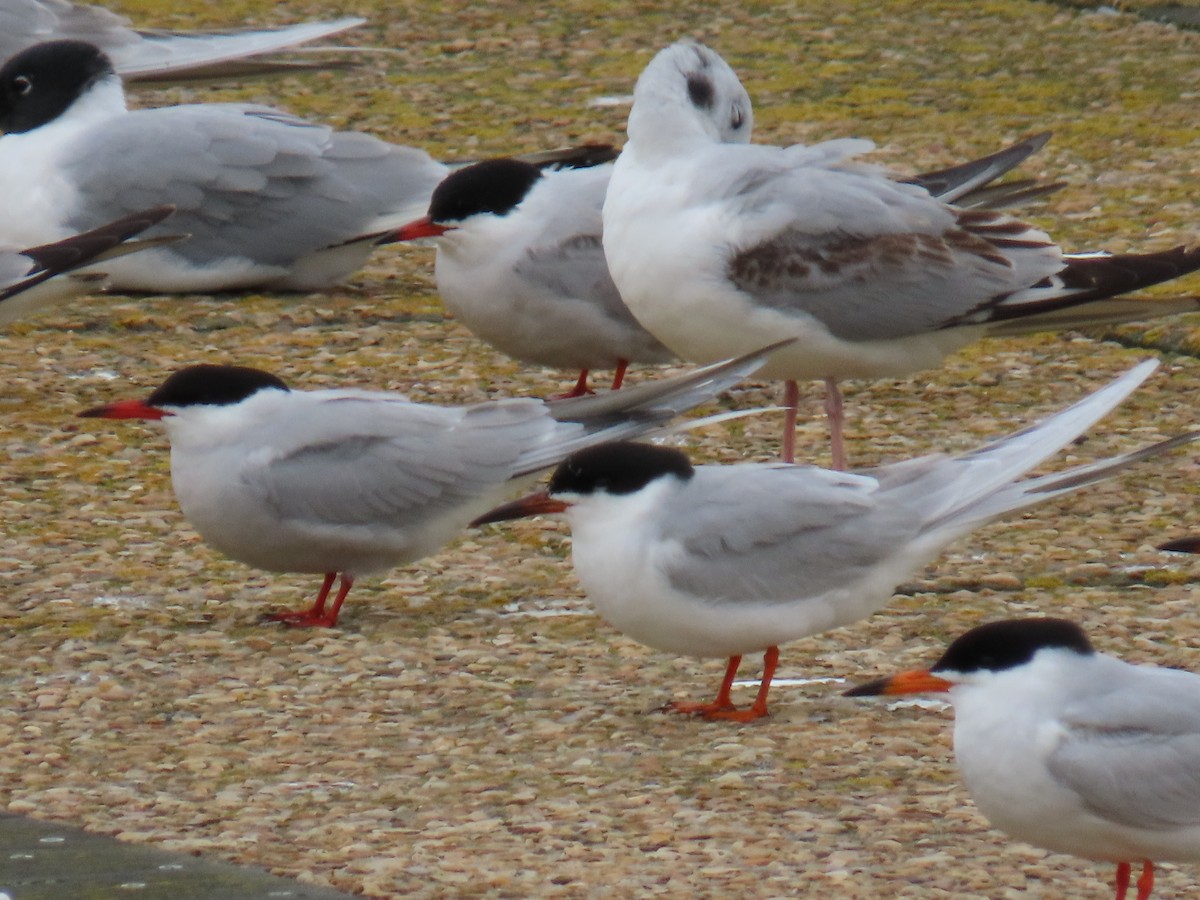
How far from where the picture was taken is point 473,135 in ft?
26.8

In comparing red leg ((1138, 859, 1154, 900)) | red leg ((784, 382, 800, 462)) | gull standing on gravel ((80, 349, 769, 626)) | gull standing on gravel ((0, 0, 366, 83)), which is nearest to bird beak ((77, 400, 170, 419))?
gull standing on gravel ((80, 349, 769, 626))

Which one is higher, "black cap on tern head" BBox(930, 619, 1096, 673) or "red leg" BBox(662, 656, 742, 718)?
"black cap on tern head" BBox(930, 619, 1096, 673)

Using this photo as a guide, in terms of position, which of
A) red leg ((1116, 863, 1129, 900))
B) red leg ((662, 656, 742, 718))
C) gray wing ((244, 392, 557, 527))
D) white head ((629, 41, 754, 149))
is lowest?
red leg ((662, 656, 742, 718))

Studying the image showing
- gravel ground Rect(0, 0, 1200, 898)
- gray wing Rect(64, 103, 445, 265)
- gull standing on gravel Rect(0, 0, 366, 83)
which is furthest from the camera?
gull standing on gravel Rect(0, 0, 366, 83)

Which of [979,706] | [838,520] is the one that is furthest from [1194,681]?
[838,520]

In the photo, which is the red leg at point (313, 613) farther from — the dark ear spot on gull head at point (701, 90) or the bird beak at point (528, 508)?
the dark ear spot on gull head at point (701, 90)

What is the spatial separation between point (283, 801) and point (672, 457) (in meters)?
0.98

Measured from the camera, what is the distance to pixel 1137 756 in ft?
10.6

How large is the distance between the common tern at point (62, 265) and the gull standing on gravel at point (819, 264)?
4.61 ft

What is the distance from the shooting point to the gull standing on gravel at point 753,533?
13.1ft

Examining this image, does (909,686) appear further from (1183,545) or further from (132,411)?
(132,411)

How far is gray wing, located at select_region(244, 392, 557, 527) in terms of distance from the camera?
14.8ft

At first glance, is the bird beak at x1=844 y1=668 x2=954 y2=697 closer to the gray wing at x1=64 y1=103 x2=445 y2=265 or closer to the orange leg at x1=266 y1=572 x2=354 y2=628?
the orange leg at x1=266 y1=572 x2=354 y2=628

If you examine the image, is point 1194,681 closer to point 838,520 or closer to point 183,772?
point 838,520
